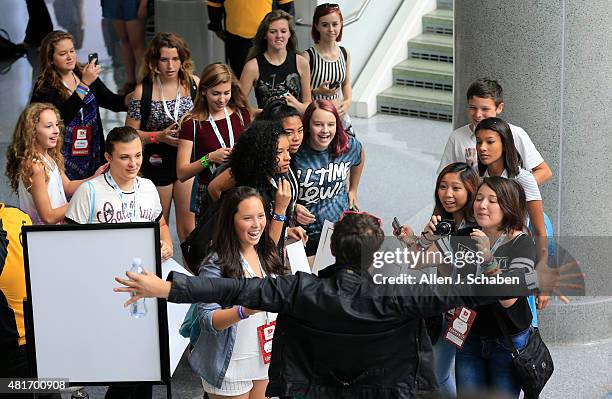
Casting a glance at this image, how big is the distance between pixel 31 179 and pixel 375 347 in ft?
8.38

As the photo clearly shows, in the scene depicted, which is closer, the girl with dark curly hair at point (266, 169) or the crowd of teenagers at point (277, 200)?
the crowd of teenagers at point (277, 200)

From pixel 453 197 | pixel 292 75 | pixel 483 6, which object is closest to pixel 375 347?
pixel 453 197

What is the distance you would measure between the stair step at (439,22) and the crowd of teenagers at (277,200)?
160 inches

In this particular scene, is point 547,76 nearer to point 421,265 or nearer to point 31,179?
point 421,265

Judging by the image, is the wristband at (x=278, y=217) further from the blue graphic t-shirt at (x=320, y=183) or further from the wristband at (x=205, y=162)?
the wristband at (x=205, y=162)

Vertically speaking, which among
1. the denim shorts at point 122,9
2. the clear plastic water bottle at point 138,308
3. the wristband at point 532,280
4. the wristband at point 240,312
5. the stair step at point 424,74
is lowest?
the clear plastic water bottle at point 138,308

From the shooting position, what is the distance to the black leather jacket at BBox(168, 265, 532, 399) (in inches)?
158

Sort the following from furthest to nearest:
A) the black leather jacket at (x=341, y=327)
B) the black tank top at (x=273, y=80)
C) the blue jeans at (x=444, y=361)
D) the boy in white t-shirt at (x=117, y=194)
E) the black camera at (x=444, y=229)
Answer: the black tank top at (x=273, y=80) → the boy in white t-shirt at (x=117, y=194) → the black camera at (x=444, y=229) → the blue jeans at (x=444, y=361) → the black leather jacket at (x=341, y=327)

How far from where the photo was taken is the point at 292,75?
7.67 metres

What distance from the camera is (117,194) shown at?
5637 millimetres

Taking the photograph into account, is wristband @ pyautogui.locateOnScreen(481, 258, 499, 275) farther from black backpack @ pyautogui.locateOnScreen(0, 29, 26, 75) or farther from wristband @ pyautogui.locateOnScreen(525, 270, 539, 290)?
black backpack @ pyautogui.locateOnScreen(0, 29, 26, 75)

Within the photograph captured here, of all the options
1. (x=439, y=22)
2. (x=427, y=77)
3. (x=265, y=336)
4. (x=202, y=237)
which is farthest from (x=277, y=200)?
(x=439, y=22)

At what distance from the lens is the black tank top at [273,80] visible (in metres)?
7.60

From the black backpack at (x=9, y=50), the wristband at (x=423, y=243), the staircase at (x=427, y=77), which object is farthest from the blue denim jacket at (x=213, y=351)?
the black backpack at (x=9, y=50)
